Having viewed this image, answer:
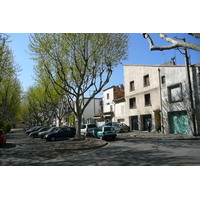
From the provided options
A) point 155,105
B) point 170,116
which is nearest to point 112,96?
point 155,105

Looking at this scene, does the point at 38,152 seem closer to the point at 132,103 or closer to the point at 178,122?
the point at 178,122

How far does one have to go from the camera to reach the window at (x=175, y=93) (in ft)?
64.1

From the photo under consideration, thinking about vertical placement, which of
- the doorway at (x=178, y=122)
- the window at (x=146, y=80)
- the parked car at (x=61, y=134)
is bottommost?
the parked car at (x=61, y=134)

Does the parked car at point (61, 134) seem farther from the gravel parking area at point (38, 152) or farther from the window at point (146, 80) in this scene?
the window at point (146, 80)

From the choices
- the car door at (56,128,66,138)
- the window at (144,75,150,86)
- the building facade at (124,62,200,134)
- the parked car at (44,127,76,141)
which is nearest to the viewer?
the building facade at (124,62,200,134)

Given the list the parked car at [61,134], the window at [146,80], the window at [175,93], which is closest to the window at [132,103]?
the window at [146,80]

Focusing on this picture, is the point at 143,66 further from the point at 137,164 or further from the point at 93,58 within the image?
the point at 137,164

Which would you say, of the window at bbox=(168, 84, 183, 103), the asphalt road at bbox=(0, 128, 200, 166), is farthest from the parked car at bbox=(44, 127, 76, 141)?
the window at bbox=(168, 84, 183, 103)

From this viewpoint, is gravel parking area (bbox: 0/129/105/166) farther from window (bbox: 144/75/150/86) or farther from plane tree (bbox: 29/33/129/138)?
window (bbox: 144/75/150/86)

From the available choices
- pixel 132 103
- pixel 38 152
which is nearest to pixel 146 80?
pixel 132 103

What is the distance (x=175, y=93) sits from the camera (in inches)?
797

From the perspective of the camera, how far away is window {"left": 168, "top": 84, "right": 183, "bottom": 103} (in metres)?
19.5

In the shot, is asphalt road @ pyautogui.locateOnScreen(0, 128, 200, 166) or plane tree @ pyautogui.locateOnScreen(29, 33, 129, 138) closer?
asphalt road @ pyautogui.locateOnScreen(0, 128, 200, 166)

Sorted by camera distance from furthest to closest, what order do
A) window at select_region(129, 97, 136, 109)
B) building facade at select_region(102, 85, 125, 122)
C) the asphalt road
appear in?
building facade at select_region(102, 85, 125, 122)
window at select_region(129, 97, 136, 109)
the asphalt road
